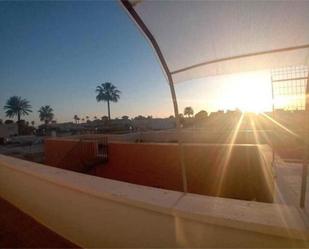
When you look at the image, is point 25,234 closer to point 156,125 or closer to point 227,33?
point 227,33

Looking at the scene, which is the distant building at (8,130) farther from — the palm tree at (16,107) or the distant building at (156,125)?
the distant building at (156,125)

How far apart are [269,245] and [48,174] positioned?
2639mm

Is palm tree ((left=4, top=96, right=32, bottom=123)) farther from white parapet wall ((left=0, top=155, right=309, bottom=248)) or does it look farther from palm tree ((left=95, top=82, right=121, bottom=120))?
white parapet wall ((left=0, top=155, right=309, bottom=248))

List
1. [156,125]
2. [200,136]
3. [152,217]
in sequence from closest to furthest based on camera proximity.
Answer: [152,217]
[200,136]
[156,125]

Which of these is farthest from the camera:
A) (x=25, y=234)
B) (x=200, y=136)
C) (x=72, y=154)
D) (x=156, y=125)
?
(x=156, y=125)

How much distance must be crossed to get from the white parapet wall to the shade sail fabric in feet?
4.45

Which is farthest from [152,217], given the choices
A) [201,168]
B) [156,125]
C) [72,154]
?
[156,125]

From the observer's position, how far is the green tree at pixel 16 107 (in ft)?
169

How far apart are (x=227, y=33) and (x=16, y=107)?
191 ft

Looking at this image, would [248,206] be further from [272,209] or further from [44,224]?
[44,224]

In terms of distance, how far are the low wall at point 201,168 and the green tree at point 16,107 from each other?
153 ft

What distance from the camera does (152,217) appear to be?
1.98 metres

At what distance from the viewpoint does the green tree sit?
2032 inches

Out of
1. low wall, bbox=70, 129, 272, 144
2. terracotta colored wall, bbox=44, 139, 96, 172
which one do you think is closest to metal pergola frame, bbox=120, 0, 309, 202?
low wall, bbox=70, 129, 272, 144
